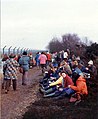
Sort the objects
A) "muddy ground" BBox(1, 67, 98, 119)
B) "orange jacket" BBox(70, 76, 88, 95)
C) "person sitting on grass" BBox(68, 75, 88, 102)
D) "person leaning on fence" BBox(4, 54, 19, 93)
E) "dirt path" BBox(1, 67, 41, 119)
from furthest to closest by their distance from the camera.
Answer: "person leaning on fence" BBox(4, 54, 19, 93), "orange jacket" BBox(70, 76, 88, 95), "person sitting on grass" BBox(68, 75, 88, 102), "dirt path" BBox(1, 67, 41, 119), "muddy ground" BBox(1, 67, 98, 119)

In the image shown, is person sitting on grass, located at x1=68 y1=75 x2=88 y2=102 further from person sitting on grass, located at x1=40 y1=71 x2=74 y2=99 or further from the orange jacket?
person sitting on grass, located at x1=40 y1=71 x2=74 y2=99

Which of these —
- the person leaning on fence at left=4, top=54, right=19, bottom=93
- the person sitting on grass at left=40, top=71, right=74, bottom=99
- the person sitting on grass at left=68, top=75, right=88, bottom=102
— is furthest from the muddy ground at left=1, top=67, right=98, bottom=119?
the person leaning on fence at left=4, top=54, right=19, bottom=93

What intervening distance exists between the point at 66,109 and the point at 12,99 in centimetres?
279

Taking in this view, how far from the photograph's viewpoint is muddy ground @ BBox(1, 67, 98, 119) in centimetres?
1084

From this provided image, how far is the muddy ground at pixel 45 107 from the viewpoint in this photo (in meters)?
10.8

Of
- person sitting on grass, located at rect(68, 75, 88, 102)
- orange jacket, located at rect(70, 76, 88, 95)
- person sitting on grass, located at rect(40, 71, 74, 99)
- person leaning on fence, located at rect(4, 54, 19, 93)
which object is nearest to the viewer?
person sitting on grass, located at rect(68, 75, 88, 102)

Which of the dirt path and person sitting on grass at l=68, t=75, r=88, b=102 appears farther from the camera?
person sitting on grass at l=68, t=75, r=88, b=102

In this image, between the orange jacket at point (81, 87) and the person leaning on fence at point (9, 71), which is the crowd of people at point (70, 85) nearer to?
the orange jacket at point (81, 87)

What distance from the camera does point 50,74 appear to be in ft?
56.6

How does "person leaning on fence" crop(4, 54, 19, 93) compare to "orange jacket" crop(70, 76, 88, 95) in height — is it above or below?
above

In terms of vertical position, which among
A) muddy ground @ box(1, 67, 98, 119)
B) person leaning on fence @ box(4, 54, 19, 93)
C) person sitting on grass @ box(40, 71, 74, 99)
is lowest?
muddy ground @ box(1, 67, 98, 119)

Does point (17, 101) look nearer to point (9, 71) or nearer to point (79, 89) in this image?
point (9, 71)

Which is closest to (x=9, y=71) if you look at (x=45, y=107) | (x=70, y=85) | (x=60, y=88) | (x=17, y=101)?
(x=17, y=101)

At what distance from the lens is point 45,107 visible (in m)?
12.1
